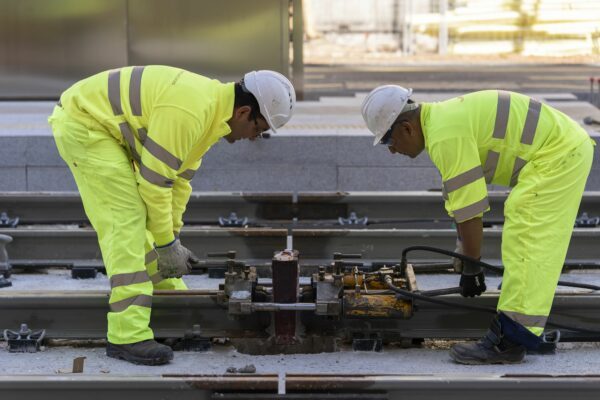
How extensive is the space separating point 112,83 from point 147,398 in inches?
72.0

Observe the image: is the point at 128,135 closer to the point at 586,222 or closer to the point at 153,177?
the point at 153,177

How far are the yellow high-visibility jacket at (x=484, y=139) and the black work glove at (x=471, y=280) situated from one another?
528 millimetres

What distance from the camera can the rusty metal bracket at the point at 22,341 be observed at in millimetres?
6410

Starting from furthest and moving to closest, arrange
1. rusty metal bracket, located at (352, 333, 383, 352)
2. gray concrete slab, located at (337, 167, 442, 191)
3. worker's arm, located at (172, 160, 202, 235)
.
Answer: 1. gray concrete slab, located at (337, 167, 442, 191)
2. worker's arm, located at (172, 160, 202, 235)
3. rusty metal bracket, located at (352, 333, 383, 352)

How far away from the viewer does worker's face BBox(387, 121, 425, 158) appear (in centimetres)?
599

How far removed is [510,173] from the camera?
6086mm

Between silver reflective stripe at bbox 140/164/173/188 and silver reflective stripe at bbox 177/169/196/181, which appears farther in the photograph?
silver reflective stripe at bbox 177/169/196/181

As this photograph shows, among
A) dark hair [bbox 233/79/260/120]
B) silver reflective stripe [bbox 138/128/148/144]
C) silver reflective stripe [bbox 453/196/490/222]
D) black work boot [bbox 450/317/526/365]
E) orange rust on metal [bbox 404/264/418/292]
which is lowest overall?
black work boot [bbox 450/317/526/365]

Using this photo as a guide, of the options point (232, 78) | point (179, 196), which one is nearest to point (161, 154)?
point (179, 196)

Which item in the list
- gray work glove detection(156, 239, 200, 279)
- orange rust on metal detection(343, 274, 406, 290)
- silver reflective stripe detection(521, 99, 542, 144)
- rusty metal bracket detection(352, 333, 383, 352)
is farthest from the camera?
orange rust on metal detection(343, 274, 406, 290)

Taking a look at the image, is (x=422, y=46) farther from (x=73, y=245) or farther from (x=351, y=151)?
(x=73, y=245)

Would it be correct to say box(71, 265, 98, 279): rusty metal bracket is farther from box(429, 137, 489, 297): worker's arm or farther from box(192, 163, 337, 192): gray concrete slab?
box(429, 137, 489, 297): worker's arm

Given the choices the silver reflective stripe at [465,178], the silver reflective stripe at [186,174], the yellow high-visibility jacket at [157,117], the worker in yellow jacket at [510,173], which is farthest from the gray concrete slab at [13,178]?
the silver reflective stripe at [465,178]

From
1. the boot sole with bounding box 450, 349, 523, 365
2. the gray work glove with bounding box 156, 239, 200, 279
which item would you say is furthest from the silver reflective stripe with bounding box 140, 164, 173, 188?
the boot sole with bounding box 450, 349, 523, 365
